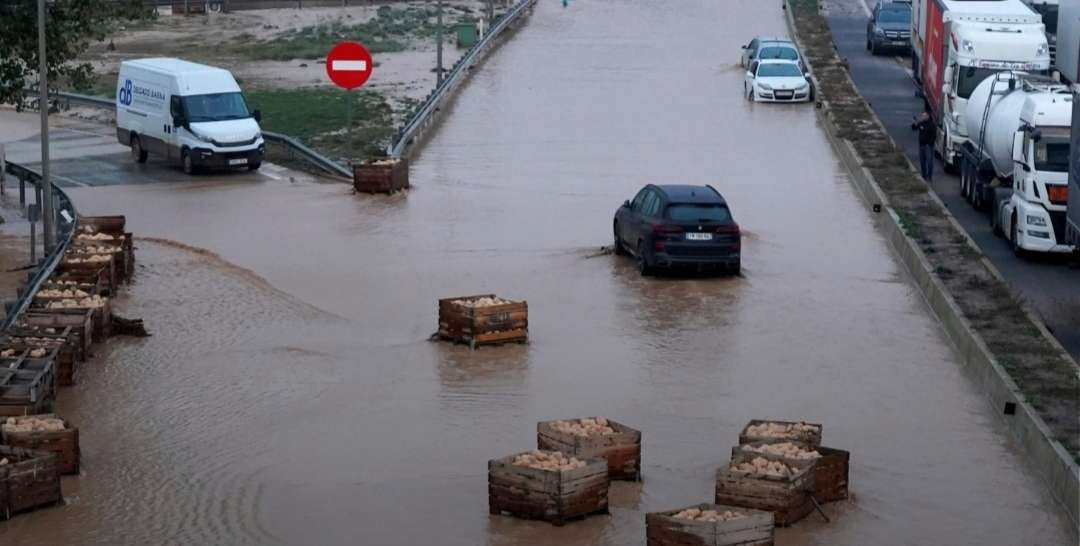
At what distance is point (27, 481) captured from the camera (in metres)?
17.2

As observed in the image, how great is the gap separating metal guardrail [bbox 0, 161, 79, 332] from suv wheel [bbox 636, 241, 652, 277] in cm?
867

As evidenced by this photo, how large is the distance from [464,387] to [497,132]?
76.8ft

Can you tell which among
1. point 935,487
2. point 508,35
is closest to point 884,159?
point 935,487

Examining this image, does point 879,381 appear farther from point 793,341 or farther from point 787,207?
point 787,207

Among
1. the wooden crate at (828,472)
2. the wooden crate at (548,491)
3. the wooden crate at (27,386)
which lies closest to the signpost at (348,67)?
the wooden crate at (27,386)

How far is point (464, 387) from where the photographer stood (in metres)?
22.7

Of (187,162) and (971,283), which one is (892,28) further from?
(971,283)

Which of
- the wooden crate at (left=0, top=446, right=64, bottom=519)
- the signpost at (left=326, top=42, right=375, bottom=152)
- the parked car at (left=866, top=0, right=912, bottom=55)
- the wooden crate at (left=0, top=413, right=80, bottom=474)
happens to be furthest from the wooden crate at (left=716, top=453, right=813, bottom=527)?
the parked car at (left=866, top=0, right=912, bottom=55)

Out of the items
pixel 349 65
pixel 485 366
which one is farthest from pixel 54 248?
pixel 349 65

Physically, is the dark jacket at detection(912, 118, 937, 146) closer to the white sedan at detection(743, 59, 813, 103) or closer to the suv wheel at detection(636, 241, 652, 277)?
the white sedan at detection(743, 59, 813, 103)

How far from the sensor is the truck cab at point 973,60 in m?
40.3

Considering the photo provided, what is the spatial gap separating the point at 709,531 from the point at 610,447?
2851 millimetres

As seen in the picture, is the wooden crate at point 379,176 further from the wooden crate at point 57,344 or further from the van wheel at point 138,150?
the wooden crate at point 57,344

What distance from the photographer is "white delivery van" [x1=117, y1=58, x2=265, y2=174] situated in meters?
39.6
